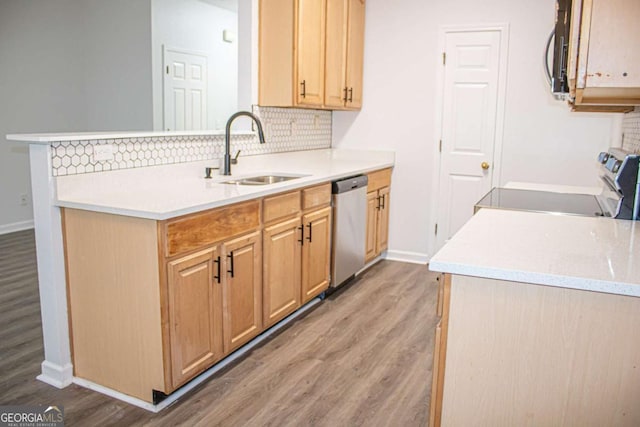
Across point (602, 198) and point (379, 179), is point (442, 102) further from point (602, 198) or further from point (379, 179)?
point (602, 198)

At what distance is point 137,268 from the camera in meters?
2.20

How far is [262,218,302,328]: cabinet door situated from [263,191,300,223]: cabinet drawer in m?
0.05

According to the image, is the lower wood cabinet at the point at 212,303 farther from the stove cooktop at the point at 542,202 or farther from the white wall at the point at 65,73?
the white wall at the point at 65,73

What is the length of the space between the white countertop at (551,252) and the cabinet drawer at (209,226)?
1103 millimetres

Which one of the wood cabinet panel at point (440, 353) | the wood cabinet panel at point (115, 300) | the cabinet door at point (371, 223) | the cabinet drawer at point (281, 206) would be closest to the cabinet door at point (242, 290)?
the cabinet drawer at point (281, 206)

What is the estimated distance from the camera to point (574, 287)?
4.33 ft

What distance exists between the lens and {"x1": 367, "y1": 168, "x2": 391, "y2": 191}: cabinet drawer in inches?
167

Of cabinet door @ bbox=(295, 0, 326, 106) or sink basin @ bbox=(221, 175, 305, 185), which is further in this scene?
cabinet door @ bbox=(295, 0, 326, 106)

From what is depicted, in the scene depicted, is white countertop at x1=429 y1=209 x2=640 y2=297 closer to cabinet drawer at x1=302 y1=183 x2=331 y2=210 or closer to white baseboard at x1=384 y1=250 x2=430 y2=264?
cabinet drawer at x1=302 y1=183 x2=331 y2=210

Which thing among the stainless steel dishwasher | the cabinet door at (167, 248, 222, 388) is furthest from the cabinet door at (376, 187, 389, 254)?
the cabinet door at (167, 248, 222, 388)

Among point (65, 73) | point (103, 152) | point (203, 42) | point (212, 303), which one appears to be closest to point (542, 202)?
point (212, 303)

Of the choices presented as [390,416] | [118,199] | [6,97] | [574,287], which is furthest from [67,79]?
[574,287]

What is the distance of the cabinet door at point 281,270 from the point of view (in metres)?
2.90

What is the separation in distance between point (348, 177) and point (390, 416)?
1914 millimetres
